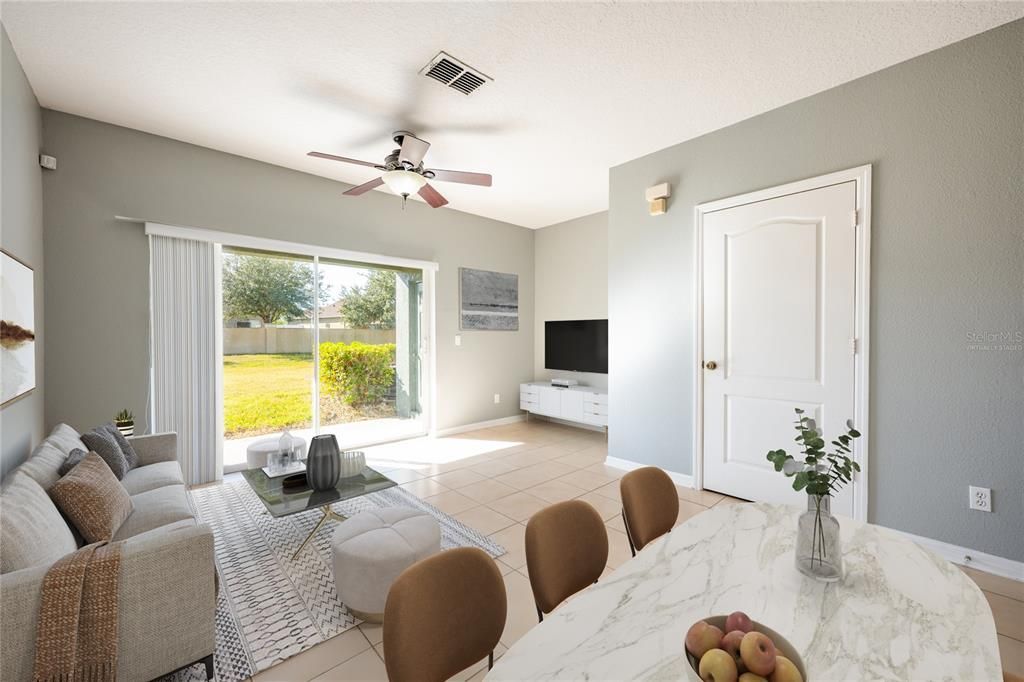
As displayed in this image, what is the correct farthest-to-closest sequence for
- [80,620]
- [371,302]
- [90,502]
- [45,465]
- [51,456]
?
[371,302] < [51,456] < [45,465] < [90,502] < [80,620]

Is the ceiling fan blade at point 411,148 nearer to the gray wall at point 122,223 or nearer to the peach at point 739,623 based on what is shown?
the gray wall at point 122,223

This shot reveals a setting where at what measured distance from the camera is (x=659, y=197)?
11.8 ft

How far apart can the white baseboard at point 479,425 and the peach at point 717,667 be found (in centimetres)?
484

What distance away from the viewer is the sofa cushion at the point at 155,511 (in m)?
2.01

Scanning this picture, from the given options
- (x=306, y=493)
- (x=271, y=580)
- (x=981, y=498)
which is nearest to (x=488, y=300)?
(x=306, y=493)

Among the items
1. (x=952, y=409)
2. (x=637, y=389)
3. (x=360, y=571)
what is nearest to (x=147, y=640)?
(x=360, y=571)

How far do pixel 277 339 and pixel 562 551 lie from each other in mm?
3839

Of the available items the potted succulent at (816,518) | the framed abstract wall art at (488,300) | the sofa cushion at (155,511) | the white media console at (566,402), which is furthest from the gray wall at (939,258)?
the sofa cushion at (155,511)

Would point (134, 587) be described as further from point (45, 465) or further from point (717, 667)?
point (717, 667)

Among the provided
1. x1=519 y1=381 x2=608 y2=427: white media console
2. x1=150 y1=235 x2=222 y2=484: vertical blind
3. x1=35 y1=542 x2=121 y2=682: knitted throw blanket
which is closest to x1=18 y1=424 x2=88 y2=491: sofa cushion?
x1=35 y1=542 x2=121 y2=682: knitted throw blanket

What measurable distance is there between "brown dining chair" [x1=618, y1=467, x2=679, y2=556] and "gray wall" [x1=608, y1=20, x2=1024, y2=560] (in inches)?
70.4

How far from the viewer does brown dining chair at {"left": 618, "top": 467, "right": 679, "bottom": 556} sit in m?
1.61

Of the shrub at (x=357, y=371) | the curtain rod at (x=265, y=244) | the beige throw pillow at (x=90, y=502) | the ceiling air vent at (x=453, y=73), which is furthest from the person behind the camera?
the shrub at (x=357, y=371)

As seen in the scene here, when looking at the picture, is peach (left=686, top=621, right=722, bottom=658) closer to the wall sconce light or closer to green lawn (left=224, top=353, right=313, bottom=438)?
the wall sconce light
